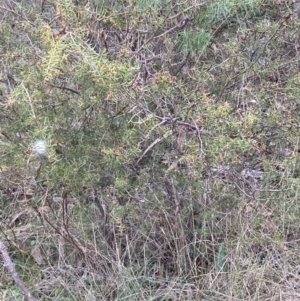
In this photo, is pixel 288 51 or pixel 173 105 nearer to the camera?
pixel 173 105

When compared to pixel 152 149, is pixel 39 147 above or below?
above

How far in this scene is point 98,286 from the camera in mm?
2896

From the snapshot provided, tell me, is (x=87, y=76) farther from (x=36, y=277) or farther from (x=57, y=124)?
(x=36, y=277)

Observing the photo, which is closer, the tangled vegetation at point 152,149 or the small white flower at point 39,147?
the small white flower at point 39,147

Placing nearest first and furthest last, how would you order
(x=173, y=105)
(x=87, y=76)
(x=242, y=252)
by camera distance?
(x=87, y=76)
(x=173, y=105)
(x=242, y=252)

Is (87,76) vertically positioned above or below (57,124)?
above

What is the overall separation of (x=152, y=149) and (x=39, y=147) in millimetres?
668

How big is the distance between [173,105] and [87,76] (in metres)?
0.58

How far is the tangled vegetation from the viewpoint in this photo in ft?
7.75

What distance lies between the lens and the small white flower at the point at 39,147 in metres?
2.18

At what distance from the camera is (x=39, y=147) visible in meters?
2.19

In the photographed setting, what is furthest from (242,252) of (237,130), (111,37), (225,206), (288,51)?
(111,37)

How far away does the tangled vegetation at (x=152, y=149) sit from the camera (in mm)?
2361

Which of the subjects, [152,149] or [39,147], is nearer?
[39,147]
